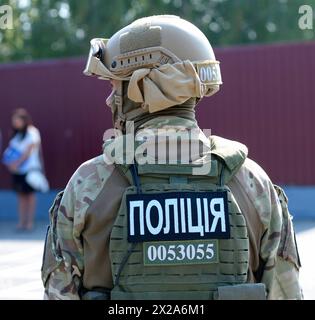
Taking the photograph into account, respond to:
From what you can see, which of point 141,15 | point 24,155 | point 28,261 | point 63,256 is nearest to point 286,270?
point 63,256

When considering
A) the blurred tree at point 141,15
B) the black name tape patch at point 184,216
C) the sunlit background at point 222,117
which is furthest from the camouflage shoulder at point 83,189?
the blurred tree at point 141,15

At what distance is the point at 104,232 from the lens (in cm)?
254

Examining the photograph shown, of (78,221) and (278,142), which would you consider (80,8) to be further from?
(78,221)

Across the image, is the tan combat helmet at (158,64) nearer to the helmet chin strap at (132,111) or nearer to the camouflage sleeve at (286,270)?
the helmet chin strap at (132,111)

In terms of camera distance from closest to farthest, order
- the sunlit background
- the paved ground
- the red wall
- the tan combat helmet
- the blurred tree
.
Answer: the tan combat helmet → the paved ground → the sunlit background → the red wall → the blurred tree

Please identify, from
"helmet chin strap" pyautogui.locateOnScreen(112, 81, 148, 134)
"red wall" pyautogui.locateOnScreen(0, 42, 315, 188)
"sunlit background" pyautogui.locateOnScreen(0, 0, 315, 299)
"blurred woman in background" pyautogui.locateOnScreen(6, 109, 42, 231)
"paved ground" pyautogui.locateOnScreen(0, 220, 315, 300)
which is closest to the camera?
"helmet chin strap" pyautogui.locateOnScreen(112, 81, 148, 134)

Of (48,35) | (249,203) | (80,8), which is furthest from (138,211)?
(48,35)

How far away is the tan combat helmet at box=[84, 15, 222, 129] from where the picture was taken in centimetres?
263

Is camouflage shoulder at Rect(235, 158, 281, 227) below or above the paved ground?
above

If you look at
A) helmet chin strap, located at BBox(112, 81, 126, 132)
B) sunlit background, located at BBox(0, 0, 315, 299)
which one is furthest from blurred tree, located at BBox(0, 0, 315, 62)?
helmet chin strap, located at BBox(112, 81, 126, 132)

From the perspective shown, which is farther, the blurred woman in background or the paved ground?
the blurred woman in background

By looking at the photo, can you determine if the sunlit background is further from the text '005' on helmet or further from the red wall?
the text '005' on helmet

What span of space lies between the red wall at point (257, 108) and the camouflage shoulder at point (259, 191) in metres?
9.91
